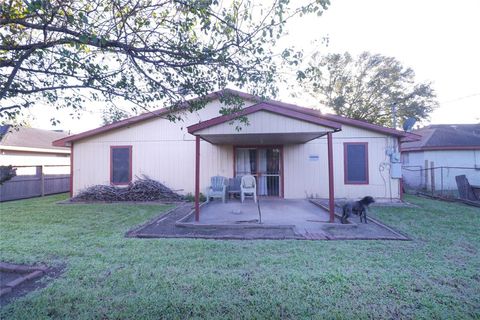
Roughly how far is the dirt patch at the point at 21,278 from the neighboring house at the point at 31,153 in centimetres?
927

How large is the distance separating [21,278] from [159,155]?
7156 mm

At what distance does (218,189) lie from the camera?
347 inches

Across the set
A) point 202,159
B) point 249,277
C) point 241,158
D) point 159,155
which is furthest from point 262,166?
point 249,277

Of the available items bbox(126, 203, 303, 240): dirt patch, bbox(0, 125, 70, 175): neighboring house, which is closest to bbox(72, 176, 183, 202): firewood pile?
bbox(0, 125, 70, 175): neighboring house

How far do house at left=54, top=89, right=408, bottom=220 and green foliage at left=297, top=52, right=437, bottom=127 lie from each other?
38.4 ft

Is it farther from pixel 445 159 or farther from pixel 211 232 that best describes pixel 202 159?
pixel 445 159

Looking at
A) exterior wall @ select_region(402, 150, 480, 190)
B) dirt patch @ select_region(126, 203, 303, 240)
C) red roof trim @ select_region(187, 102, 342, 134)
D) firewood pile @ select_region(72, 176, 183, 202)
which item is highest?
red roof trim @ select_region(187, 102, 342, 134)

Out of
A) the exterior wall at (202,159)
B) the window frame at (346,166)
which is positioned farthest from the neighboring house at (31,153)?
the window frame at (346,166)

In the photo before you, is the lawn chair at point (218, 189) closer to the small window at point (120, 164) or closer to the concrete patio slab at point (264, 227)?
the concrete patio slab at point (264, 227)

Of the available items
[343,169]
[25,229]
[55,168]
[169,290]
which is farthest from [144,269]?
[55,168]

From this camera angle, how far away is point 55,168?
43.5 feet

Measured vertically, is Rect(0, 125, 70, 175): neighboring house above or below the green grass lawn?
above

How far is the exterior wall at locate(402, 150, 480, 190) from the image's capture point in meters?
13.8

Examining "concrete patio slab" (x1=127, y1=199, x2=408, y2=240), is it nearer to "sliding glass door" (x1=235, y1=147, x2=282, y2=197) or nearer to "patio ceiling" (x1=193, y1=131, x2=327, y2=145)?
"patio ceiling" (x1=193, y1=131, x2=327, y2=145)
